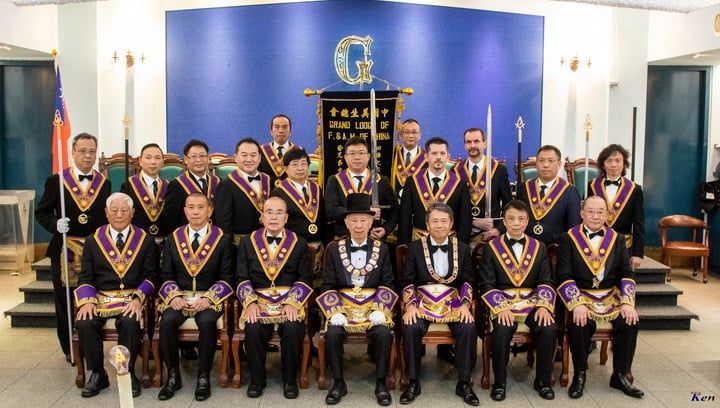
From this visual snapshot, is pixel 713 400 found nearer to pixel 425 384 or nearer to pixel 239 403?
pixel 425 384

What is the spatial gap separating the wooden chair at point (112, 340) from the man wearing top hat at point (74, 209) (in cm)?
54

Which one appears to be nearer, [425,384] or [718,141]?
[425,384]

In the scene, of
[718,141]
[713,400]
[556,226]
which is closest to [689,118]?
[718,141]

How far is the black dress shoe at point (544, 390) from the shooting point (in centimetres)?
394

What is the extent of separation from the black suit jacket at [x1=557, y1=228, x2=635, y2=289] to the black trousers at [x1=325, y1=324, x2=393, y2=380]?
3.70ft

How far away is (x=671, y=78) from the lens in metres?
7.85

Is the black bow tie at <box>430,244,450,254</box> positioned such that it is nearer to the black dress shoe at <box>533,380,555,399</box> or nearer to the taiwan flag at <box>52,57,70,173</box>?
the black dress shoe at <box>533,380,555,399</box>

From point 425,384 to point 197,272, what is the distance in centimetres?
153

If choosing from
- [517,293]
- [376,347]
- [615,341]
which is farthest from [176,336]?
[615,341]

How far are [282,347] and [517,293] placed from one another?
1.41 metres

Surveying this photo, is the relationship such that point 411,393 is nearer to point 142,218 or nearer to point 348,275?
point 348,275

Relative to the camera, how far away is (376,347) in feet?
12.9

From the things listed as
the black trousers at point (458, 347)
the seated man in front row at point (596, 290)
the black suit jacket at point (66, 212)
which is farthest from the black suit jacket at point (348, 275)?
the black suit jacket at point (66, 212)

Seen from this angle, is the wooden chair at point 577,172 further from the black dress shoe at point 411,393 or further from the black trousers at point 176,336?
the black trousers at point 176,336
